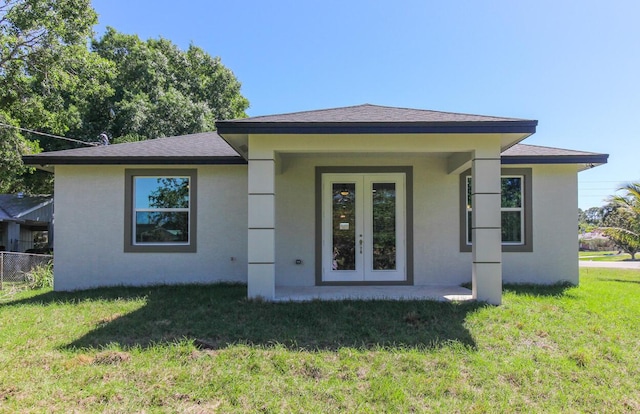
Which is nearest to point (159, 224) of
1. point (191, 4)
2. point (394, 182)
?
point (394, 182)

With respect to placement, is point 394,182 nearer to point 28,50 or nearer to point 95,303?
point 95,303

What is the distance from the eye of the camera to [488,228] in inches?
252

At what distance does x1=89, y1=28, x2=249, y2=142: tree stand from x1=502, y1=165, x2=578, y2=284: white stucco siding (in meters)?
15.7

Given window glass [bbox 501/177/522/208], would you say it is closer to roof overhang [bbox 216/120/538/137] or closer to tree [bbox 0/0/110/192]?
roof overhang [bbox 216/120/538/137]

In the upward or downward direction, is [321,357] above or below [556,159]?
below

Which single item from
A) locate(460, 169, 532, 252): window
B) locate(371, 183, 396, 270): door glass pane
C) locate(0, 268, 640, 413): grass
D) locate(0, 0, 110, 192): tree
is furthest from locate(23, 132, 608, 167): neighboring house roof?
locate(0, 0, 110, 192): tree

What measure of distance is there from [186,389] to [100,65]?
54.7 ft

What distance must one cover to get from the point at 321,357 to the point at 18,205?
20.7 m

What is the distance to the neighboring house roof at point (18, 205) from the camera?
59.2 feet

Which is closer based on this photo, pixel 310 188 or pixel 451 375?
pixel 451 375

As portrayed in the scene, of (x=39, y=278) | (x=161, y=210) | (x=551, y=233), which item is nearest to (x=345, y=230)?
(x=161, y=210)

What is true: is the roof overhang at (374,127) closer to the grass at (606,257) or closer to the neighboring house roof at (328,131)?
the neighboring house roof at (328,131)

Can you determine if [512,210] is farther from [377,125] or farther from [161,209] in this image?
[161,209]

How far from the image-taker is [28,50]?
1478 centimetres
